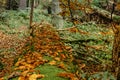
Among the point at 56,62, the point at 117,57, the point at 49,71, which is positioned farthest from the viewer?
the point at 56,62

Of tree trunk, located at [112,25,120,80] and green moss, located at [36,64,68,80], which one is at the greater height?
tree trunk, located at [112,25,120,80]

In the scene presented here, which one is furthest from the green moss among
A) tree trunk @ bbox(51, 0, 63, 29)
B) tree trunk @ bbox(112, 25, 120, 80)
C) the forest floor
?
tree trunk @ bbox(51, 0, 63, 29)

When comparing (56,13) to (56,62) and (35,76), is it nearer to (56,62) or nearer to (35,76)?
(56,62)

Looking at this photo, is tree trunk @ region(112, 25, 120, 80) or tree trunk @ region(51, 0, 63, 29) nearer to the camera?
tree trunk @ region(112, 25, 120, 80)

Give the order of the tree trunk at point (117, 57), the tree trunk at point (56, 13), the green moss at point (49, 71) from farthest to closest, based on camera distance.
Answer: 1. the tree trunk at point (56, 13)
2. the green moss at point (49, 71)
3. the tree trunk at point (117, 57)

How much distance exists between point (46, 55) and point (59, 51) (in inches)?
14.1

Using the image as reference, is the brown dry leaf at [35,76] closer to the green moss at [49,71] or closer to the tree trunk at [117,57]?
the green moss at [49,71]

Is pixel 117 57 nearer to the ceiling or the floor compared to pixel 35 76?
nearer to the ceiling

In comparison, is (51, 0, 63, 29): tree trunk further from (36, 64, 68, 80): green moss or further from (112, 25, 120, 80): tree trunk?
(112, 25, 120, 80): tree trunk

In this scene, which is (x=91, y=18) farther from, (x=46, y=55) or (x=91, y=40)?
(x=46, y=55)

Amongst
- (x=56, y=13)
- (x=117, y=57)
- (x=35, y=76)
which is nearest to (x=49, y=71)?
(x=35, y=76)

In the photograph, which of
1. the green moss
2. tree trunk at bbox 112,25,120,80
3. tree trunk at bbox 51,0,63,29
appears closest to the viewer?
tree trunk at bbox 112,25,120,80

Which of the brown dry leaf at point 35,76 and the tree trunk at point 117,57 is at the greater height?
the tree trunk at point 117,57

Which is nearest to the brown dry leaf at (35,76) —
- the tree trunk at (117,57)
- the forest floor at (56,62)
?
the forest floor at (56,62)
